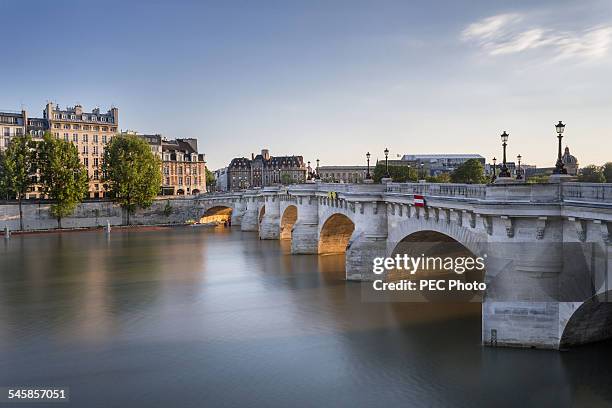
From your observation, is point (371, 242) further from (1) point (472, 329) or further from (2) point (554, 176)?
(2) point (554, 176)

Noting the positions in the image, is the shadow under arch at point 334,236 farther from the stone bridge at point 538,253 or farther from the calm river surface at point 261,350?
the stone bridge at point 538,253

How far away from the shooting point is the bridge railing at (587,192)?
16297mm

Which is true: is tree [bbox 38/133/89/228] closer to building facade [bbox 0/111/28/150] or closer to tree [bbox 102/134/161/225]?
tree [bbox 102/134/161/225]

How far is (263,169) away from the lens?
631ft

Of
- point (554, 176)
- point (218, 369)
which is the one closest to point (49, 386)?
point (218, 369)

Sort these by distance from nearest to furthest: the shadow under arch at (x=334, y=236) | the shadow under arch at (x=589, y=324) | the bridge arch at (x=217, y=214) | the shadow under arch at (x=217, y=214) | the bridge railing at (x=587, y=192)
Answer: the bridge railing at (x=587, y=192) < the shadow under arch at (x=589, y=324) < the shadow under arch at (x=334, y=236) < the bridge arch at (x=217, y=214) < the shadow under arch at (x=217, y=214)

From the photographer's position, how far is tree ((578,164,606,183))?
75.6m

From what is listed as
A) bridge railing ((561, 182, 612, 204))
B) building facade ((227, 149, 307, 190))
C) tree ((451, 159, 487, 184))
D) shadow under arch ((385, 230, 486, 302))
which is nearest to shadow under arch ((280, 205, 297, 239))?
shadow under arch ((385, 230, 486, 302))

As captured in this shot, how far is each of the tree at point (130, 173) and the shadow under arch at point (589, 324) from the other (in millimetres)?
81197

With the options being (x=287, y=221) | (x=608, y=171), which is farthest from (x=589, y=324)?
(x=608, y=171)

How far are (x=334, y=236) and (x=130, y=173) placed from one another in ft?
163

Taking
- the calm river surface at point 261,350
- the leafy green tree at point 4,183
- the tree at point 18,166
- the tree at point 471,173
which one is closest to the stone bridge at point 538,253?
the calm river surface at point 261,350

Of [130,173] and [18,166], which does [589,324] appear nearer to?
[130,173]

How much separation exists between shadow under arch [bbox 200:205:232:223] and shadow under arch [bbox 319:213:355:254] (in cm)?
4845
